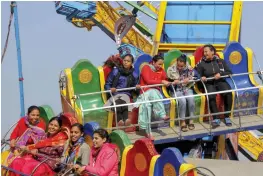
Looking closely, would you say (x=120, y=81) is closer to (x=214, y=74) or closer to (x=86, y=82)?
(x=86, y=82)

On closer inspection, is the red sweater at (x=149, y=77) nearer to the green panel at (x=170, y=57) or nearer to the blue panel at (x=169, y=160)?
the green panel at (x=170, y=57)

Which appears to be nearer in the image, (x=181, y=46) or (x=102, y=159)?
(x=102, y=159)

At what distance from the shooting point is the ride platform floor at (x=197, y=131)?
806 centimetres

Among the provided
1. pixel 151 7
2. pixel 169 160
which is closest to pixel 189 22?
pixel 169 160

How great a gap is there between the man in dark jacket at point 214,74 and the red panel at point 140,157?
2.32 m

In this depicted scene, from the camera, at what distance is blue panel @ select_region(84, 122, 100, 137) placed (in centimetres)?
725

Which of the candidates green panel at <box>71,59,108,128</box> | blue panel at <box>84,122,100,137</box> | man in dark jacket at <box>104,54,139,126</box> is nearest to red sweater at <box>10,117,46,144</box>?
blue panel at <box>84,122,100,137</box>

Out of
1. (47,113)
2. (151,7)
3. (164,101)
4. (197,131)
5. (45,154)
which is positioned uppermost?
(151,7)

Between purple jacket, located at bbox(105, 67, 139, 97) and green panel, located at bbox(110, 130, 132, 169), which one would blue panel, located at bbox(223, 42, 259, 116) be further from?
green panel, located at bbox(110, 130, 132, 169)

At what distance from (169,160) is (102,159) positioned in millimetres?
796

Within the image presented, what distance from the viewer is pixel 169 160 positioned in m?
5.49

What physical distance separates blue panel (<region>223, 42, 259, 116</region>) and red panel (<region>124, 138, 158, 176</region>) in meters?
2.97

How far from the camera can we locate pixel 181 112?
8.32m

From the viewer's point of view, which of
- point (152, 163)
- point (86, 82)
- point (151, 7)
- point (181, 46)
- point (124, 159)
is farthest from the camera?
Result: point (151, 7)
